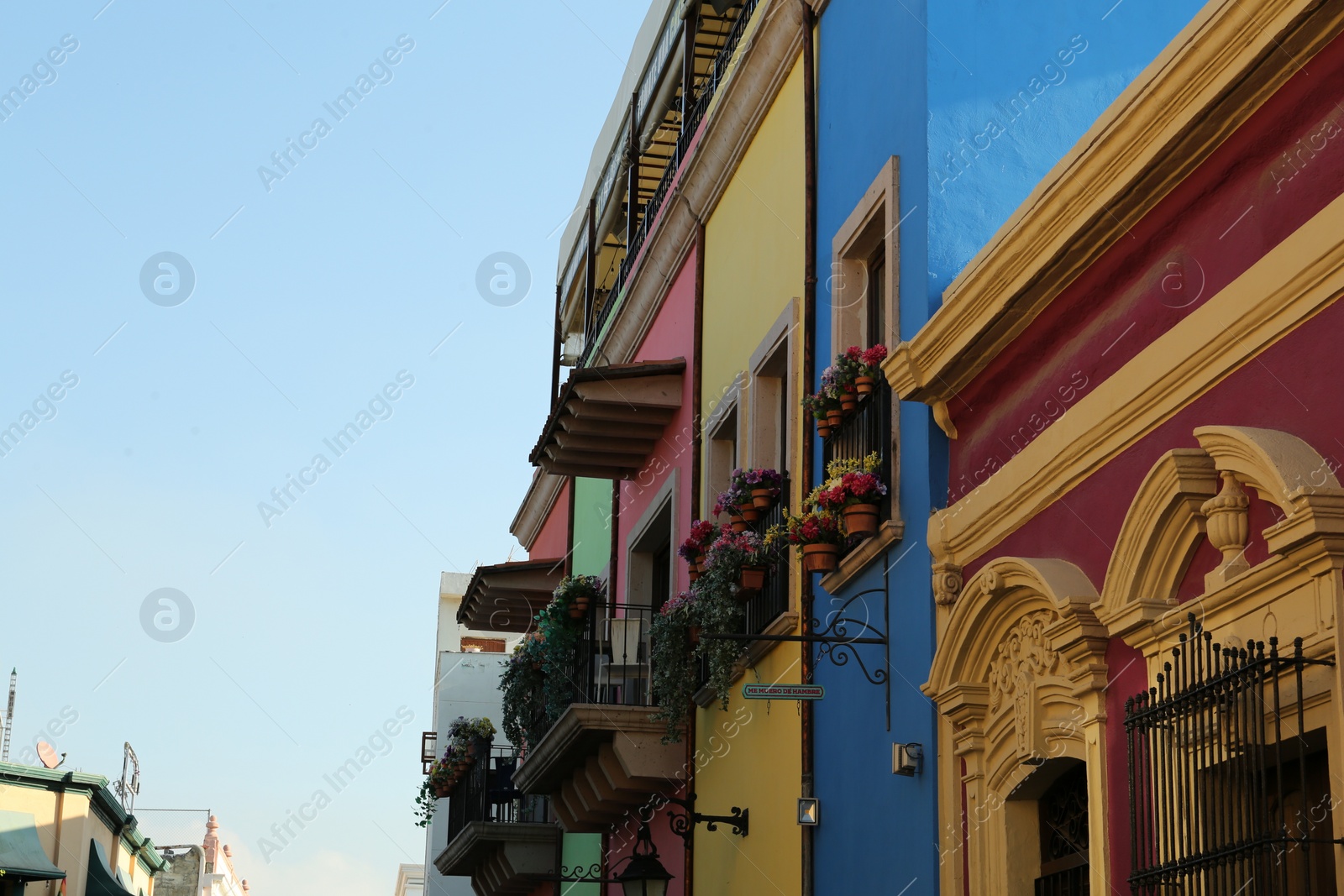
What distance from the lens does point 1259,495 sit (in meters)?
5.57

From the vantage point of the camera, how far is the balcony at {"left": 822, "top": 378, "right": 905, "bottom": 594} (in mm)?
8617

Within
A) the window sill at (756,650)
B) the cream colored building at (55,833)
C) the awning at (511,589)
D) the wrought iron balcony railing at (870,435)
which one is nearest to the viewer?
the wrought iron balcony railing at (870,435)

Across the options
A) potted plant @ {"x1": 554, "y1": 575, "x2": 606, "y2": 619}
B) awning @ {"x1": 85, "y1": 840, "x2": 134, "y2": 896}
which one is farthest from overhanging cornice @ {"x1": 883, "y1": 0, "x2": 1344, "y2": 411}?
awning @ {"x1": 85, "y1": 840, "x2": 134, "y2": 896}

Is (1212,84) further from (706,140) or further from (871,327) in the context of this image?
(706,140)

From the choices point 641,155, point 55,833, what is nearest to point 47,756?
point 55,833

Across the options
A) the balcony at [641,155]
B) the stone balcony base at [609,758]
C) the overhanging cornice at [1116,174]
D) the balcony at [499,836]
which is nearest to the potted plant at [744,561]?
the stone balcony base at [609,758]

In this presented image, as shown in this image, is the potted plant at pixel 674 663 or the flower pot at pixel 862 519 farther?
the potted plant at pixel 674 663

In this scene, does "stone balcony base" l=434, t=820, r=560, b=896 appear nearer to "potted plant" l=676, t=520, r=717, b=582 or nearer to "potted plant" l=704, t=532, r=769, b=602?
"potted plant" l=676, t=520, r=717, b=582

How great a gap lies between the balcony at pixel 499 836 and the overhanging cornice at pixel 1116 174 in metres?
11.3

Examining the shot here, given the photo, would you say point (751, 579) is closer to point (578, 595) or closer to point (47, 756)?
point (578, 595)

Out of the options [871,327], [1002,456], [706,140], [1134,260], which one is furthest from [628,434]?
[1134,260]

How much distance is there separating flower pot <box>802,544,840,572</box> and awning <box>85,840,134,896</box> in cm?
2405

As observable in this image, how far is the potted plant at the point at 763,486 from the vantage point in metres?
10.8

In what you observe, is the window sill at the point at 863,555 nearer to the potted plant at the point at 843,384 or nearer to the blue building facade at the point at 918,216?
the blue building facade at the point at 918,216
